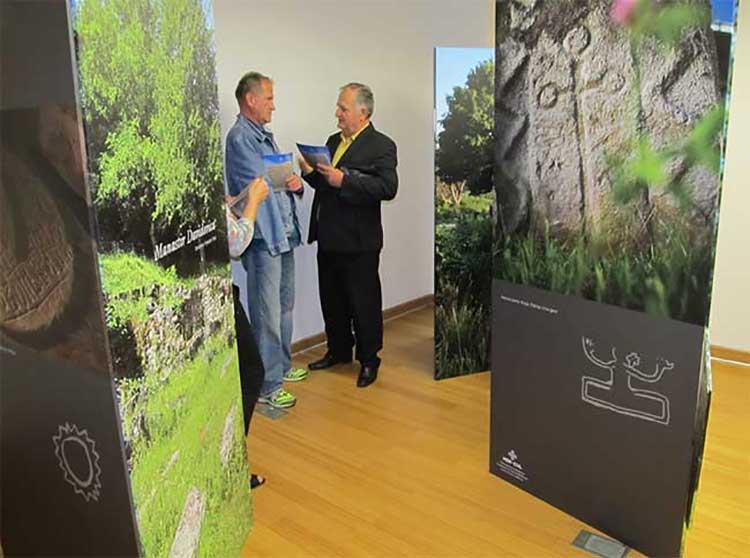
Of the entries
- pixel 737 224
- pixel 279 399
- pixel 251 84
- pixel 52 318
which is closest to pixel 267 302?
pixel 279 399

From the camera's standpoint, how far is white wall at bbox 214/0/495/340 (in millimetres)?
3270

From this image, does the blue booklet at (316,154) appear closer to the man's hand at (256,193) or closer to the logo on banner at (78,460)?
the man's hand at (256,193)

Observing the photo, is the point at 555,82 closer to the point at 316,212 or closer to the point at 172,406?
the point at 172,406

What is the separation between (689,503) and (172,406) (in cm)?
145

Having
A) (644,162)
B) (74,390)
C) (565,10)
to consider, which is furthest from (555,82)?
(74,390)

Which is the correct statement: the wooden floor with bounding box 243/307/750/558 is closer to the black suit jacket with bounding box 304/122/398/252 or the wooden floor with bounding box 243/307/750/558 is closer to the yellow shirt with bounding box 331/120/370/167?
the black suit jacket with bounding box 304/122/398/252

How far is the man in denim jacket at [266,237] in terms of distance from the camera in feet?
9.21

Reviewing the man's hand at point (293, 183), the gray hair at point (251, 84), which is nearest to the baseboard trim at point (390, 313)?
the man's hand at point (293, 183)

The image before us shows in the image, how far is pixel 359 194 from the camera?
3086mm

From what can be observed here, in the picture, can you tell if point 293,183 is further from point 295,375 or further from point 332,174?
point 295,375

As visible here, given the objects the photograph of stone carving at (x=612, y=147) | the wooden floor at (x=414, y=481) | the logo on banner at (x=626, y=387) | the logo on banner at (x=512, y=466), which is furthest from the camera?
the logo on banner at (x=512, y=466)

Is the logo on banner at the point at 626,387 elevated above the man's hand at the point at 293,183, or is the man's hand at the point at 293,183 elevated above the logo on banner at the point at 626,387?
the man's hand at the point at 293,183

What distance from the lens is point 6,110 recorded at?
1216mm

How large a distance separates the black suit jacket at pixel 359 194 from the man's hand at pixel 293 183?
0.14 m
